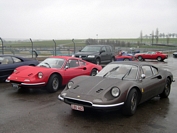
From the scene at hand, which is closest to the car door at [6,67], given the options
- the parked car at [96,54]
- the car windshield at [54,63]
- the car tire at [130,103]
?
the car windshield at [54,63]

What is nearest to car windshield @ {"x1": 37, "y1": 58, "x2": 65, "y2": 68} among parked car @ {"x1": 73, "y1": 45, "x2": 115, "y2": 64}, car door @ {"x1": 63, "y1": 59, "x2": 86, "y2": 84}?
car door @ {"x1": 63, "y1": 59, "x2": 86, "y2": 84}

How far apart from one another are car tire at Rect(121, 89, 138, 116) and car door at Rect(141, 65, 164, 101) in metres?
0.43

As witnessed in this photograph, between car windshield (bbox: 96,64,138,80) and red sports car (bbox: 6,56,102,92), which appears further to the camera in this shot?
red sports car (bbox: 6,56,102,92)

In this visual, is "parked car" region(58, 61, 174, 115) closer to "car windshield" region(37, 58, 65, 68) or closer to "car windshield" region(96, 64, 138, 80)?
"car windshield" region(96, 64, 138, 80)

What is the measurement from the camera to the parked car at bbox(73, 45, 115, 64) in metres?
16.2

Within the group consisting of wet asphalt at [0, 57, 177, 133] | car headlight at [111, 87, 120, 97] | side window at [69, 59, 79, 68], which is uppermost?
side window at [69, 59, 79, 68]

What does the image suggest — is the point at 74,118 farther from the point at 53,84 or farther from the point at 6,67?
the point at 6,67

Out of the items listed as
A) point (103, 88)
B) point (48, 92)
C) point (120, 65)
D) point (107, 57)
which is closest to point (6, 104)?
point (48, 92)

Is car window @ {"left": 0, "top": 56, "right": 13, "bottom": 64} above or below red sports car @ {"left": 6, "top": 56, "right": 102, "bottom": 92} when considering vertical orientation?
above

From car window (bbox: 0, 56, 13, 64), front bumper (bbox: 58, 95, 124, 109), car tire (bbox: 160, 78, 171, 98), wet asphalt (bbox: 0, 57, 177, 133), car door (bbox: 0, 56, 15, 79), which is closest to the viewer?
wet asphalt (bbox: 0, 57, 177, 133)

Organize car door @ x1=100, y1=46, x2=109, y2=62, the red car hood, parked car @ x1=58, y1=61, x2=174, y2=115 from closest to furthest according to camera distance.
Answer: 1. parked car @ x1=58, y1=61, x2=174, y2=115
2. the red car hood
3. car door @ x1=100, y1=46, x2=109, y2=62

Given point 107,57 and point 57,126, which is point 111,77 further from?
point 107,57

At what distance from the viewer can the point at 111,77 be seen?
589cm

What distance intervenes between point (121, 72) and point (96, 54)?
34.3ft
